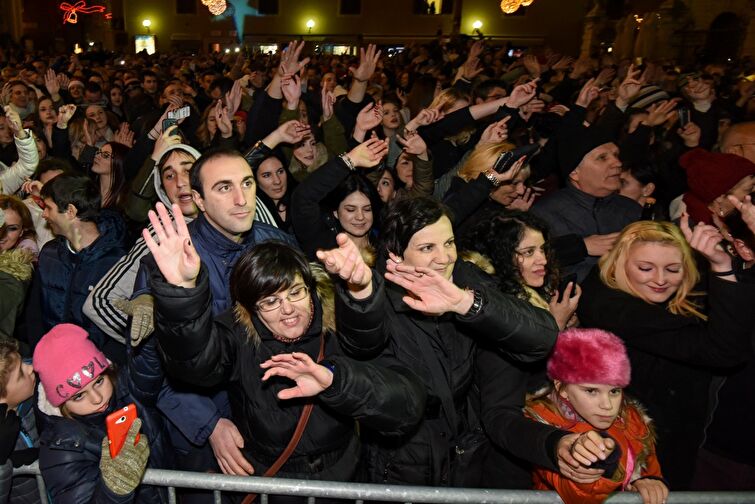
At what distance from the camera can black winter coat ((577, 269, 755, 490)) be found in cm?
243

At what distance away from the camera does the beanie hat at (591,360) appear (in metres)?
2.18

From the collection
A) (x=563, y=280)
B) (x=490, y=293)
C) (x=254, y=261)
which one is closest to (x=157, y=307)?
(x=254, y=261)

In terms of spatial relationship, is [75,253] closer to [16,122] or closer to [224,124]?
[224,124]

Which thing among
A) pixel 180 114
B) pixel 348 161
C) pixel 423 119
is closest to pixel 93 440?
pixel 348 161

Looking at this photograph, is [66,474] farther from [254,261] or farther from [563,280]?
[563,280]

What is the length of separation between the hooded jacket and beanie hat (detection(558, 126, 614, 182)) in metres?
3.14

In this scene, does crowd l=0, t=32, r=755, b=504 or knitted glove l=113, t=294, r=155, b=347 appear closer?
crowd l=0, t=32, r=755, b=504

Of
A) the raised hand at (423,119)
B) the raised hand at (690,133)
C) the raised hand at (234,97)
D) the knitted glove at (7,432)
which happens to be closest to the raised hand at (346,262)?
the knitted glove at (7,432)

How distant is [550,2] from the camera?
3253 centimetres

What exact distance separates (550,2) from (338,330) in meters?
35.5

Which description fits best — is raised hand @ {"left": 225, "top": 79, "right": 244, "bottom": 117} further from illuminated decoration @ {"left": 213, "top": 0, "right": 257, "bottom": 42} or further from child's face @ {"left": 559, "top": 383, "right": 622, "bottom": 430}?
illuminated decoration @ {"left": 213, "top": 0, "right": 257, "bottom": 42}

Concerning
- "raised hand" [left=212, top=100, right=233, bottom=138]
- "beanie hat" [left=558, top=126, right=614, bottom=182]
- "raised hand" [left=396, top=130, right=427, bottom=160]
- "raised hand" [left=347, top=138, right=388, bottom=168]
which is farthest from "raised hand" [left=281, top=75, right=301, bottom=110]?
"beanie hat" [left=558, top=126, right=614, bottom=182]

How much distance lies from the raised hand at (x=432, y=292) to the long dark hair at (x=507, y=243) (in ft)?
2.22

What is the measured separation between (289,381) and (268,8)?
35470mm
